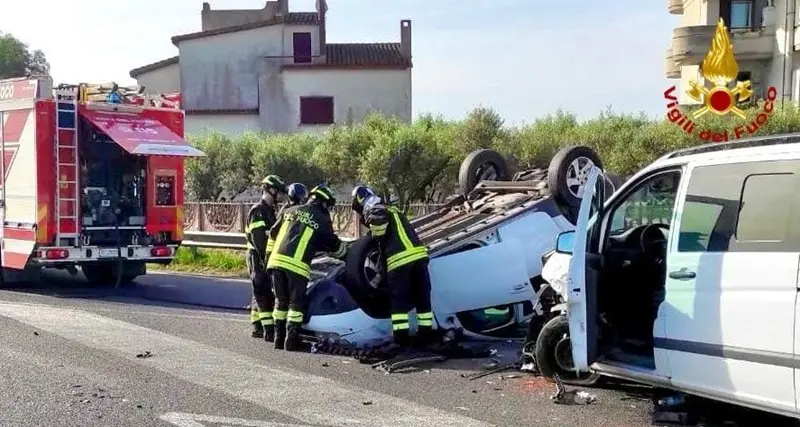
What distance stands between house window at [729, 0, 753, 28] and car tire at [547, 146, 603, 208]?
22.4 metres

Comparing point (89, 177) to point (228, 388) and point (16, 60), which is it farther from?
point (16, 60)

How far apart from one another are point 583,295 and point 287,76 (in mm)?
33069

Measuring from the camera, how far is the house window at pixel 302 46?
38.4 meters

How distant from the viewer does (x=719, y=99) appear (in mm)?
22312

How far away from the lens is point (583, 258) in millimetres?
5883

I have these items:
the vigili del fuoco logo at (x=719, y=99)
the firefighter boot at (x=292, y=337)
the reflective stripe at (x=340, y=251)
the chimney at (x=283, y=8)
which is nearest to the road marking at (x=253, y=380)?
the firefighter boot at (x=292, y=337)

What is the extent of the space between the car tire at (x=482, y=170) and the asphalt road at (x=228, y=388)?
8.47 ft

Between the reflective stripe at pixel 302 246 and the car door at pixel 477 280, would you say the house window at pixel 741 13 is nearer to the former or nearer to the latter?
the car door at pixel 477 280

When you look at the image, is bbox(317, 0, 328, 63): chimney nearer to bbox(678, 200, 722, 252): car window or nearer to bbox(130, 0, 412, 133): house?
bbox(130, 0, 412, 133): house

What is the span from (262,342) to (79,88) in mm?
Result: 6305

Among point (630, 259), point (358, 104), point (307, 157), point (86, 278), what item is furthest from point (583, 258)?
point (358, 104)

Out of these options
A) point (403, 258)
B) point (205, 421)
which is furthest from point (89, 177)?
point (205, 421)

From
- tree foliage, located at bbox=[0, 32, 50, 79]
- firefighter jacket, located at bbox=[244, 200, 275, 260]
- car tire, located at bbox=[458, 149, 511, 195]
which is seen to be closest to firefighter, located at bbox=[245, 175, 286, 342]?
firefighter jacket, located at bbox=[244, 200, 275, 260]

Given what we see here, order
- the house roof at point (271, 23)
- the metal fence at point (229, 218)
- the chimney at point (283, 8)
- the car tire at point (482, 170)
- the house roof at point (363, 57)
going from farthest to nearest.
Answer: the chimney at point (283, 8), the house roof at point (271, 23), the house roof at point (363, 57), the metal fence at point (229, 218), the car tire at point (482, 170)
